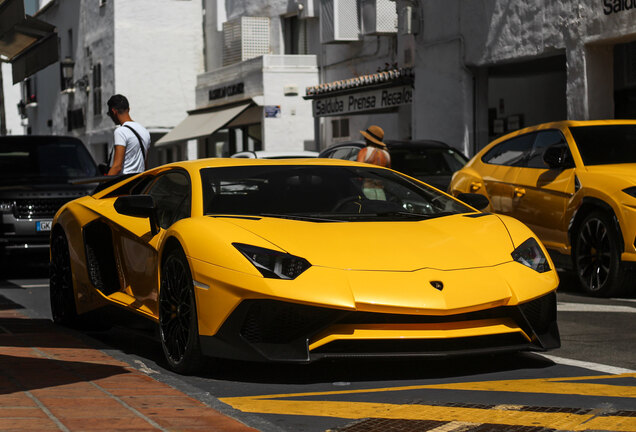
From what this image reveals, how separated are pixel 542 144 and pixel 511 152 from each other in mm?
553

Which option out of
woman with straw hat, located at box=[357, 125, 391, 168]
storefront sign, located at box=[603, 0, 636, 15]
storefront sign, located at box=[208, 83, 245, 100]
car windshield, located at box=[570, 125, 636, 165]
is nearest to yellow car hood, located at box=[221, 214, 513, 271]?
car windshield, located at box=[570, 125, 636, 165]

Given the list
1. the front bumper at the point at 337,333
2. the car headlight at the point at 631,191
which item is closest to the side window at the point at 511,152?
the car headlight at the point at 631,191

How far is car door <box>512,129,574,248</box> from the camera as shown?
11.1 m

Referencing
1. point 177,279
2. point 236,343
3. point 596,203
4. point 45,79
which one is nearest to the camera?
point 236,343

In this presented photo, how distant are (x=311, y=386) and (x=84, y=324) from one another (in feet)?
9.27

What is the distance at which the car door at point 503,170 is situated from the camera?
39.4ft

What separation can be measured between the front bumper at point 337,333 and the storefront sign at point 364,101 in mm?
20324

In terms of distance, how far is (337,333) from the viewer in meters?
6.05

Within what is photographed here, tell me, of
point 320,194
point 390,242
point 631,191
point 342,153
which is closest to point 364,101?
point 342,153

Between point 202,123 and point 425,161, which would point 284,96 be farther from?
point 425,161

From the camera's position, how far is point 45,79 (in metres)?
59.7

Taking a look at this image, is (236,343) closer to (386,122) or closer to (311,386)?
(311,386)

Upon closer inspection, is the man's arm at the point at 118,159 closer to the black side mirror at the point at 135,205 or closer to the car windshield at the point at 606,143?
the car windshield at the point at 606,143

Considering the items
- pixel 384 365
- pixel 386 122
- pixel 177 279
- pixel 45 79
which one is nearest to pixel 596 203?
pixel 384 365
